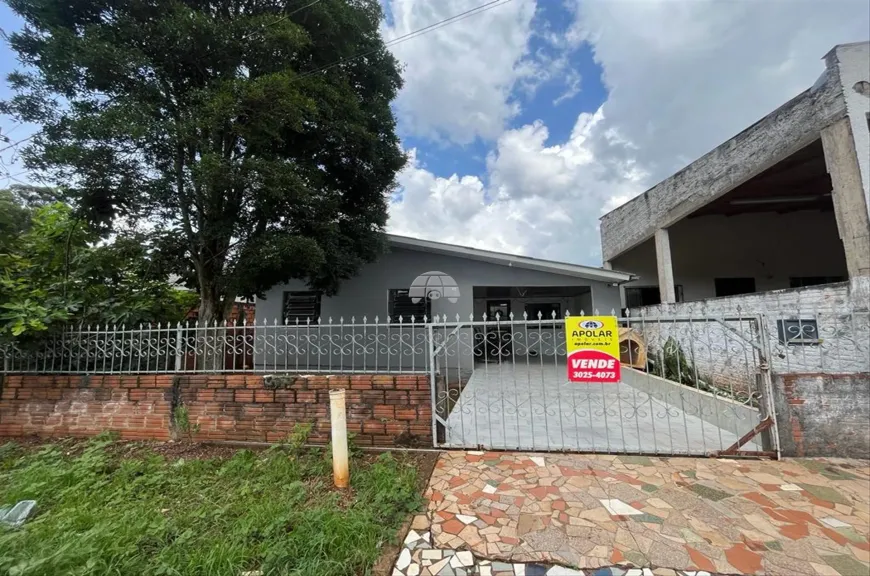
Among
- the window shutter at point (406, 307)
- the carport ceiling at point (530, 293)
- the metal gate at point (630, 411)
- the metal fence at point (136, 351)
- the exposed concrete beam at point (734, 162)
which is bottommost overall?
the metal gate at point (630, 411)

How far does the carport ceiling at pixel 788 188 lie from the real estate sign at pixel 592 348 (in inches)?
187

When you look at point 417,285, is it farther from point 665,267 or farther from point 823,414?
point 823,414

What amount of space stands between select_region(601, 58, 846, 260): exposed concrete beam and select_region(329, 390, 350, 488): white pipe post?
6747mm

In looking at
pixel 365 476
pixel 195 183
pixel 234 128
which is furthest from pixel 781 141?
pixel 195 183

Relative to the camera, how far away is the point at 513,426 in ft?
14.6

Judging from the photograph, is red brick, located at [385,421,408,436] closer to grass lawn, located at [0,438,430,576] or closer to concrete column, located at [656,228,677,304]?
grass lawn, located at [0,438,430,576]

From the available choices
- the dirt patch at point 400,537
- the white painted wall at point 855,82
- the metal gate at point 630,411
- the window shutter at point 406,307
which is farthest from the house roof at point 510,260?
the dirt patch at point 400,537

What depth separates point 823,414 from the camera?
3.19 m

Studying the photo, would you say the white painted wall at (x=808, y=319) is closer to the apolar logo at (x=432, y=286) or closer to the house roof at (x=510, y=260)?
the house roof at (x=510, y=260)

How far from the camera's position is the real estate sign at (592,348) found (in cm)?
348

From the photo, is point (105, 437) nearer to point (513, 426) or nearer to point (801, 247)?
point (513, 426)

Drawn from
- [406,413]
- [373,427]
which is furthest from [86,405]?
[406,413]

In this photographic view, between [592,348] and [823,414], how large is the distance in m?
2.11

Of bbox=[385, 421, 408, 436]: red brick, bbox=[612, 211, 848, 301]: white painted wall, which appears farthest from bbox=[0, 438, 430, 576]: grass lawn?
bbox=[612, 211, 848, 301]: white painted wall
